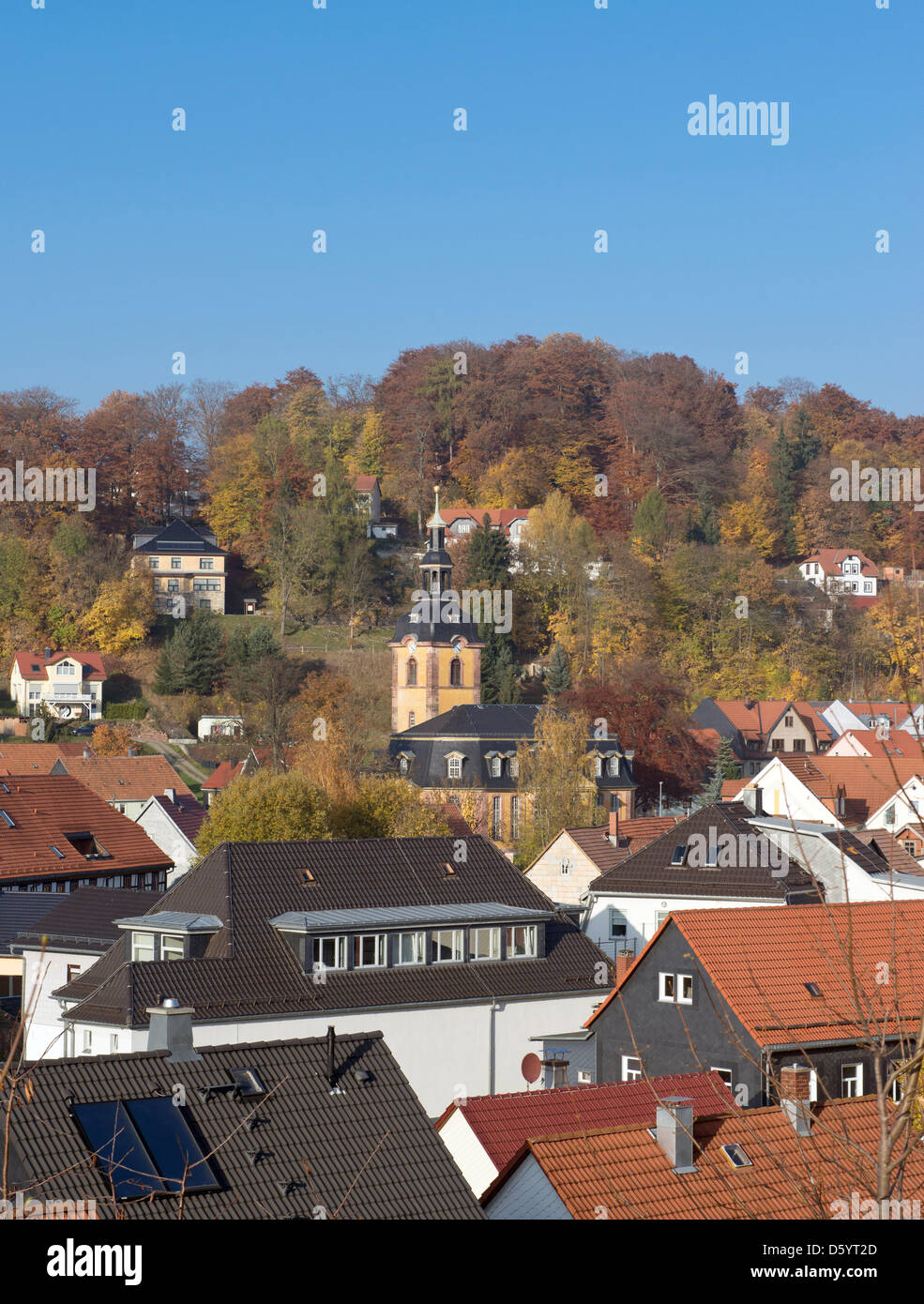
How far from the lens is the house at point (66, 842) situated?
120 ft

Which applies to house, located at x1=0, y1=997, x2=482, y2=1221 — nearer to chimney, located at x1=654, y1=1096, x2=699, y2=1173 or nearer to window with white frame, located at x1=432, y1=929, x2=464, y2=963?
chimney, located at x1=654, y1=1096, x2=699, y2=1173

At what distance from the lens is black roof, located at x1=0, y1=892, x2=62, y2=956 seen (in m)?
32.0

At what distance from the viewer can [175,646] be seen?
76938 millimetres

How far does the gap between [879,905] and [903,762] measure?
34.6 m

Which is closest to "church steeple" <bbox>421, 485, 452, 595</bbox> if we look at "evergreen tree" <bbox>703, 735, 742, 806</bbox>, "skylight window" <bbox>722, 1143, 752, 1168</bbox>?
"evergreen tree" <bbox>703, 735, 742, 806</bbox>

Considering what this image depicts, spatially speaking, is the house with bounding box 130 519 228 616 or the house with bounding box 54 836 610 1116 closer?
the house with bounding box 54 836 610 1116

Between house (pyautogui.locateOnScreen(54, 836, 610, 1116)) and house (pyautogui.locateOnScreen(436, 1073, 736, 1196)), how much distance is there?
8294mm

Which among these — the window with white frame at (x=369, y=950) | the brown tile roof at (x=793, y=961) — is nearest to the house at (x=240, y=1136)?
the brown tile roof at (x=793, y=961)

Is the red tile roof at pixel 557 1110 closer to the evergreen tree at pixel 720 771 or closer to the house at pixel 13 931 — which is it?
the house at pixel 13 931

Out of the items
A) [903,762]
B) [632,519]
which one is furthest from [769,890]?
[632,519]

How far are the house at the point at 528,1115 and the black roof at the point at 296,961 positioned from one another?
8.65 meters

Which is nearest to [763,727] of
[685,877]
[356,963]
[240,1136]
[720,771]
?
[720,771]

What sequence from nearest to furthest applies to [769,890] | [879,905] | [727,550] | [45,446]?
[879,905], [769,890], [727,550], [45,446]
